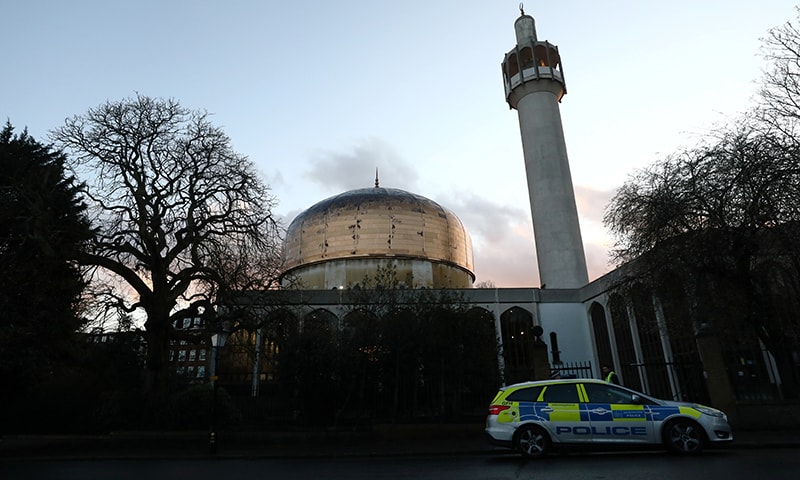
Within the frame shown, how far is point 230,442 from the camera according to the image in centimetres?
1379

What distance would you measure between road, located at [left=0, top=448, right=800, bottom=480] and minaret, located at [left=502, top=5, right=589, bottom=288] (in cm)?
2622

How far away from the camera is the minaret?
34.9 m

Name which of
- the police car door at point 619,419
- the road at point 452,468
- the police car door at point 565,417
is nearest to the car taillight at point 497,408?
the police car door at point 565,417

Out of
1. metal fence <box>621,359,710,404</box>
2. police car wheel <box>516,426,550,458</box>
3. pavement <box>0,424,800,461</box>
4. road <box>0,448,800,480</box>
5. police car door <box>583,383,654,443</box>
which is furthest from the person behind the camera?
metal fence <box>621,359,710,404</box>

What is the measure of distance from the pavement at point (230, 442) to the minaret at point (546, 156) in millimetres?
22716

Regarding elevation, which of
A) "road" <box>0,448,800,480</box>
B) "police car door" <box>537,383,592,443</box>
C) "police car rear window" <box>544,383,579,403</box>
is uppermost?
"police car rear window" <box>544,383,579,403</box>

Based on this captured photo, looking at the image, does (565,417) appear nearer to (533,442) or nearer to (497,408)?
(533,442)

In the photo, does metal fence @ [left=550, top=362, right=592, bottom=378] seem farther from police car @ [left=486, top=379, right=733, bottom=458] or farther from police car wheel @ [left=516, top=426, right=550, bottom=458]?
police car wheel @ [left=516, top=426, right=550, bottom=458]

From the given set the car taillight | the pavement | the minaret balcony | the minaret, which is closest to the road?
the car taillight

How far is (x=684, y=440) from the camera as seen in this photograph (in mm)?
8383

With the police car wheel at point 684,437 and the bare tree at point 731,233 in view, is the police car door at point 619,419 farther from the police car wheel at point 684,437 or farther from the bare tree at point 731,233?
the bare tree at point 731,233

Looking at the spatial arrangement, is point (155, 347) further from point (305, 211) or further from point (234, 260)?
point (305, 211)

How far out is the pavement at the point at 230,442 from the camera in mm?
12359

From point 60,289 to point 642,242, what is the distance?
19.6 metres
